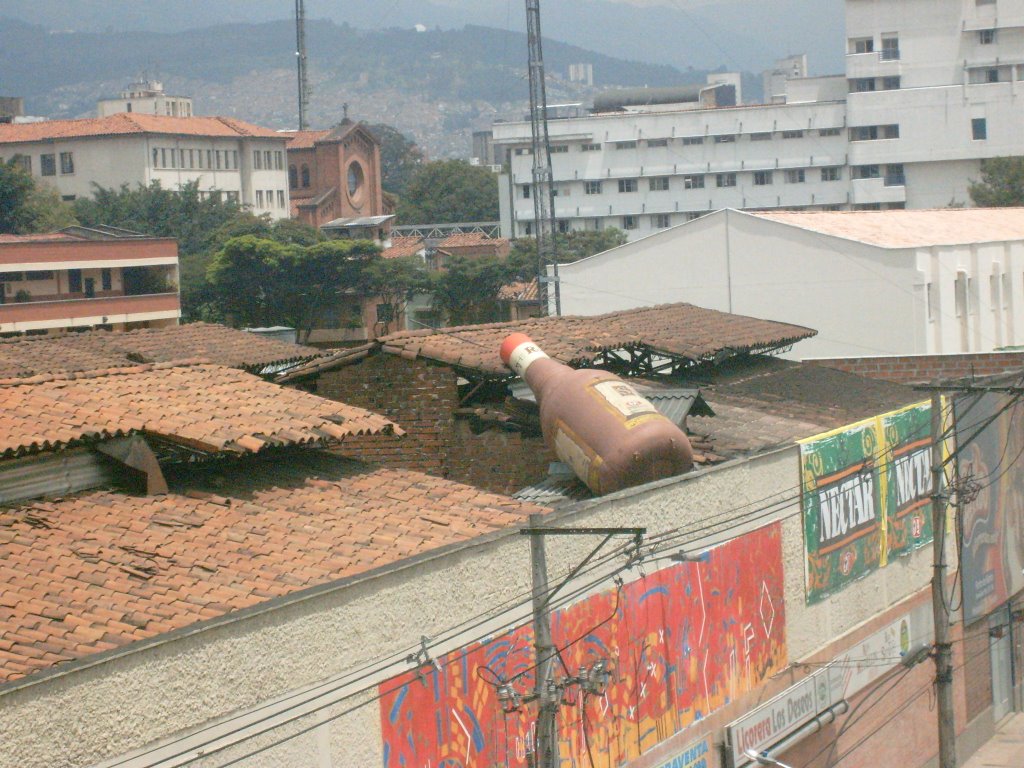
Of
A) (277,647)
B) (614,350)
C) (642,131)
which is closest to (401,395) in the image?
(614,350)

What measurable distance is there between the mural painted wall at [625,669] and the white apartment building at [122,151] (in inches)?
3411

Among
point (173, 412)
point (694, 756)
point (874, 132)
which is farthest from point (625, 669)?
point (874, 132)

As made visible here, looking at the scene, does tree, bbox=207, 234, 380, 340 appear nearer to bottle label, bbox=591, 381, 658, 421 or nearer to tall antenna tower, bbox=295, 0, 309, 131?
tall antenna tower, bbox=295, 0, 309, 131

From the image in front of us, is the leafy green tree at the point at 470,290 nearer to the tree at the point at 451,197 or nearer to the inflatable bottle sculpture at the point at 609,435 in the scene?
the inflatable bottle sculpture at the point at 609,435

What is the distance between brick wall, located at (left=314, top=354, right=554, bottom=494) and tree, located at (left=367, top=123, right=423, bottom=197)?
16650 centimetres

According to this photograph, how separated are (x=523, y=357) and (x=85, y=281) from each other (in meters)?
46.3

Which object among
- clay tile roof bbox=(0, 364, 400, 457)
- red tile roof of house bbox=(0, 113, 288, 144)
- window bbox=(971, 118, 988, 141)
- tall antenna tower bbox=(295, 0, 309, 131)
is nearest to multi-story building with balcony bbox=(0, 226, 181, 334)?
clay tile roof bbox=(0, 364, 400, 457)

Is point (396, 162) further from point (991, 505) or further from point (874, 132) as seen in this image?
point (991, 505)

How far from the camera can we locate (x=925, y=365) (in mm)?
29969

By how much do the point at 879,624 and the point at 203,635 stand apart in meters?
13.7

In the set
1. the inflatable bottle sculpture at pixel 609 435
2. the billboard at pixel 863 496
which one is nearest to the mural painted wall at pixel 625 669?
the inflatable bottle sculpture at pixel 609 435

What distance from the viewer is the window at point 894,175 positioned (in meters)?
101

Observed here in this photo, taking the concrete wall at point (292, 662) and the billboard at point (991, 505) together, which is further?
the billboard at point (991, 505)

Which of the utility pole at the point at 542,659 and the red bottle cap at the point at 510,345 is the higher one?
the red bottle cap at the point at 510,345
